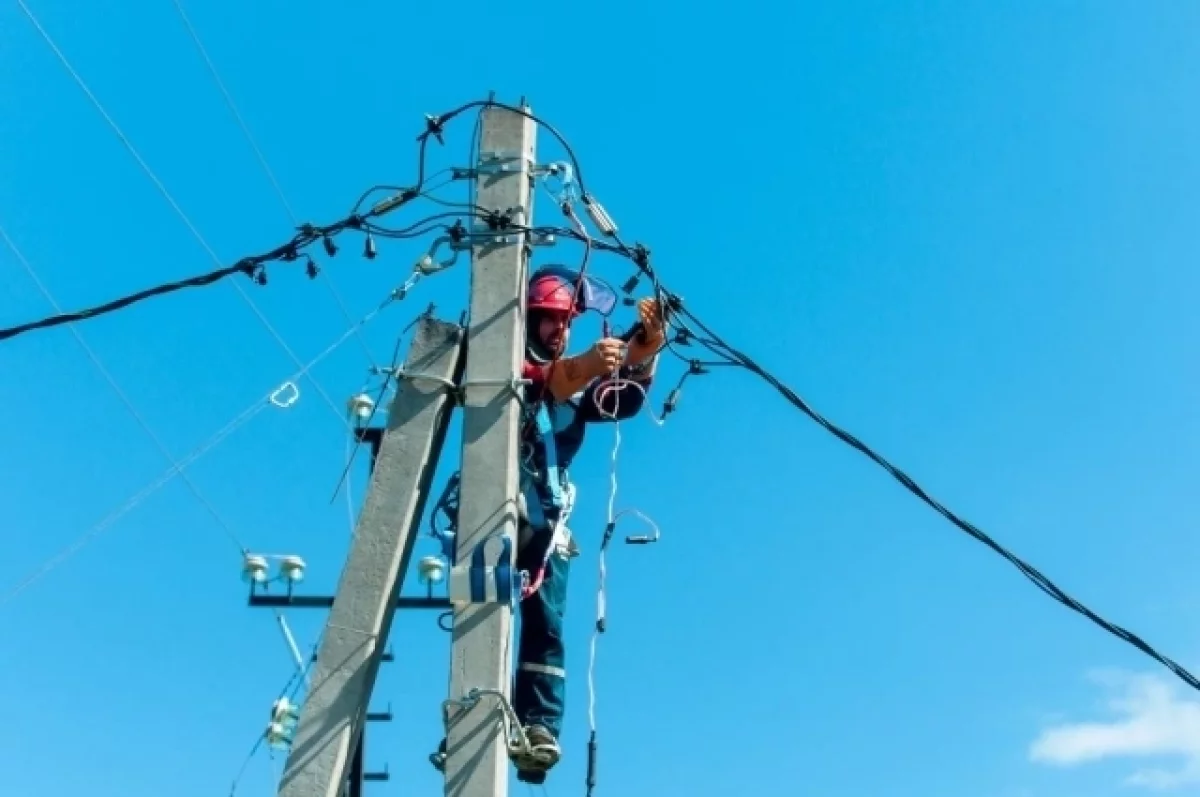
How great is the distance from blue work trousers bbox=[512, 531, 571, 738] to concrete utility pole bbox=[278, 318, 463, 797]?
2.08 feet

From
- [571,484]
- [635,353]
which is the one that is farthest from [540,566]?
[635,353]

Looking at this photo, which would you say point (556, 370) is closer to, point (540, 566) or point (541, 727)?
point (540, 566)

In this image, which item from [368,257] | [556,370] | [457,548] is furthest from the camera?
[368,257]

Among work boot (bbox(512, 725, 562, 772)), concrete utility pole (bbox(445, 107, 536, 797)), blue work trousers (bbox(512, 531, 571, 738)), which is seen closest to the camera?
concrete utility pole (bbox(445, 107, 536, 797))

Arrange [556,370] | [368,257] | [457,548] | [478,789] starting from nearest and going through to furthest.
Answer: [478,789], [457,548], [556,370], [368,257]

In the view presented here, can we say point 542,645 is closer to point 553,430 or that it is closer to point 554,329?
point 553,430

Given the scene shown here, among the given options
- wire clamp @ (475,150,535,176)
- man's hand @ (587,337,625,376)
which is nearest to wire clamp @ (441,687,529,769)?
man's hand @ (587,337,625,376)

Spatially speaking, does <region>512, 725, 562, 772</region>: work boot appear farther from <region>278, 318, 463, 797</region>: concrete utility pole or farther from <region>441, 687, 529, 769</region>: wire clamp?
<region>278, 318, 463, 797</region>: concrete utility pole

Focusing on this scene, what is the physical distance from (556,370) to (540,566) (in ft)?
2.65

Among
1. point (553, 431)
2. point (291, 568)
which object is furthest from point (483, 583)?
point (291, 568)

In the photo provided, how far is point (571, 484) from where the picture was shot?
6.40 metres

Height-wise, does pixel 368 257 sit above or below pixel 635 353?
above

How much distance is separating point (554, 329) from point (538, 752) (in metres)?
1.89

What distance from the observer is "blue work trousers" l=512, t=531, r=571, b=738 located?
5859 mm
